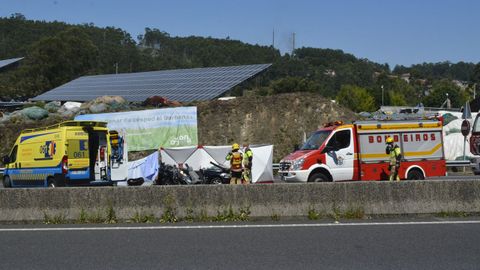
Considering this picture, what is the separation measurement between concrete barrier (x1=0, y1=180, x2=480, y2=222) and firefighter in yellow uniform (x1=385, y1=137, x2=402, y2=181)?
6248 mm

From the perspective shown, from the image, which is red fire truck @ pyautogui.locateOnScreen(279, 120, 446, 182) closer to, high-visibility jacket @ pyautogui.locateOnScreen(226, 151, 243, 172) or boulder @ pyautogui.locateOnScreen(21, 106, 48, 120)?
high-visibility jacket @ pyautogui.locateOnScreen(226, 151, 243, 172)

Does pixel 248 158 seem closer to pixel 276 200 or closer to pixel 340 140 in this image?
pixel 340 140

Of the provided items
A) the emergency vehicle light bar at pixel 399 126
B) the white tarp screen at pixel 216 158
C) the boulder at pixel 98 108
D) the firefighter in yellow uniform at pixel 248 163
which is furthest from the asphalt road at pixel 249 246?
the boulder at pixel 98 108

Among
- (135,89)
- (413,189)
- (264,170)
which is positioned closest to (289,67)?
(135,89)

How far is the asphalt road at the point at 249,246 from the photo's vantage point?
7.99 meters

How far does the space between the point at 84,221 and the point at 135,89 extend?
49.9 meters

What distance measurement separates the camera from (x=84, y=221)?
38.5 ft

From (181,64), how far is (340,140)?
113952 millimetres

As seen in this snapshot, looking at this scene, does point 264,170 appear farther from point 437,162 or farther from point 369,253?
point 369,253

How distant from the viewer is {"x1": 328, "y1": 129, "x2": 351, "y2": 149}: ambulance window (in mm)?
18797

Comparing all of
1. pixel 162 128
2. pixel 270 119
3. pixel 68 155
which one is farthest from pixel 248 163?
pixel 270 119

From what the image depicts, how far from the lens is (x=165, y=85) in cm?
5866

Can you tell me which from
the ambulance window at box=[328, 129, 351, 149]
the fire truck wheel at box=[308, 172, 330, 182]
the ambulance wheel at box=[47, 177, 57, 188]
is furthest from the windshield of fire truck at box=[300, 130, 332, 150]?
the ambulance wheel at box=[47, 177, 57, 188]

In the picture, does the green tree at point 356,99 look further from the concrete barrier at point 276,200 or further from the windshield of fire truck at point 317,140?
the concrete barrier at point 276,200
